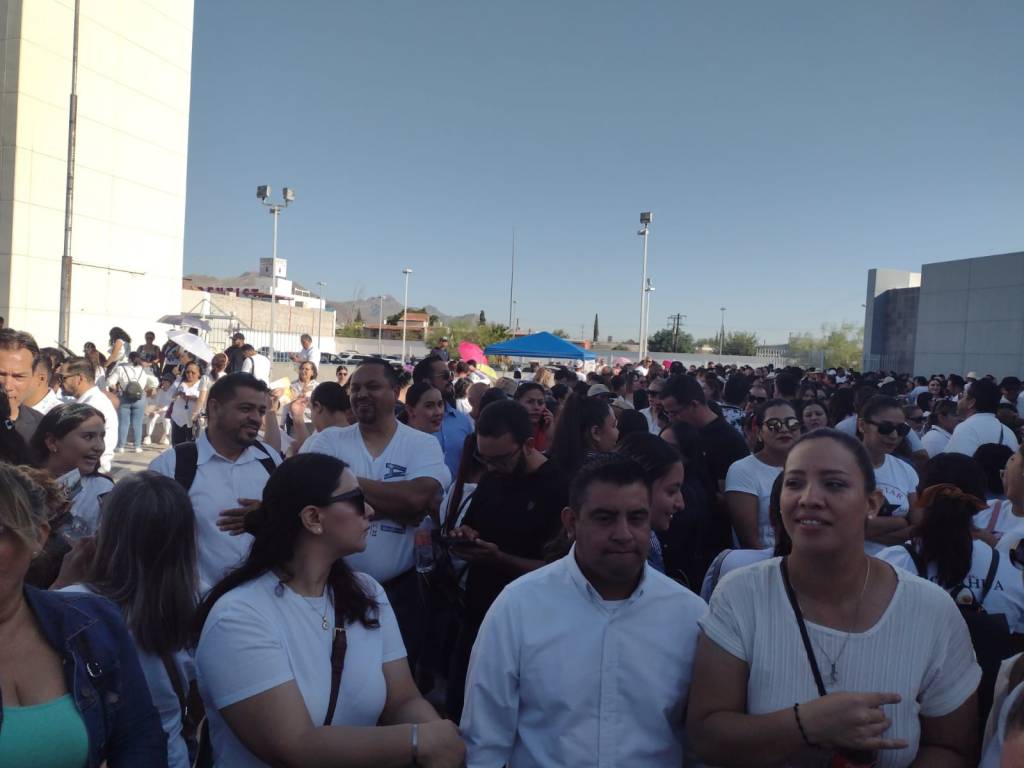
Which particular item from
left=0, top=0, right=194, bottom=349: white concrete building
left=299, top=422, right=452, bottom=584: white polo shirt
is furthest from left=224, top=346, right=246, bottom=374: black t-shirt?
left=0, top=0, right=194, bottom=349: white concrete building

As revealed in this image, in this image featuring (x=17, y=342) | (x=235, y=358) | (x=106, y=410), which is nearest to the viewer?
(x=17, y=342)

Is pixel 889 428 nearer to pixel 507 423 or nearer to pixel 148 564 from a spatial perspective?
pixel 507 423

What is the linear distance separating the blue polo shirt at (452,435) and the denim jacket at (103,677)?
446 cm

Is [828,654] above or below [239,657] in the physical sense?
above

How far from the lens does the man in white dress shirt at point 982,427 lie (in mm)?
6949

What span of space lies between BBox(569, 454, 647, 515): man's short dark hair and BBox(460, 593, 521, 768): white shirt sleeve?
1.59 ft

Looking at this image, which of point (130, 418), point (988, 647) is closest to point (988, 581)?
point (988, 647)

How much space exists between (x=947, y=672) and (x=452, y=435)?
509 cm

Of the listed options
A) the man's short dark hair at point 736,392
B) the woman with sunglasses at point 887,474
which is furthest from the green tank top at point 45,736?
the man's short dark hair at point 736,392

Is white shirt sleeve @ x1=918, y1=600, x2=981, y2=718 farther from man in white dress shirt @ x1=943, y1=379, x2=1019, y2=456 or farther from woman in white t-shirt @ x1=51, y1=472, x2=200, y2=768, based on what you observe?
man in white dress shirt @ x1=943, y1=379, x2=1019, y2=456

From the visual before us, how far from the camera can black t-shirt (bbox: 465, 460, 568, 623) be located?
3.87 metres

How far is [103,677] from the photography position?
2.05 m

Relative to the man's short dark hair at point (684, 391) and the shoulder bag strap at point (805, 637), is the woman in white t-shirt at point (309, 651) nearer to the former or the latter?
the shoulder bag strap at point (805, 637)

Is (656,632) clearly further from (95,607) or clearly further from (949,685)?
(95,607)
